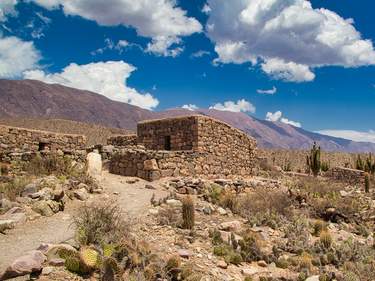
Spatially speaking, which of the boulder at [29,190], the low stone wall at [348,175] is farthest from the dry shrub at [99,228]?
the low stone wall at [348,175]

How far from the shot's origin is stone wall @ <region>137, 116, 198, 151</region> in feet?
51.0

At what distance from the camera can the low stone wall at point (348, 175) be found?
90.3ft

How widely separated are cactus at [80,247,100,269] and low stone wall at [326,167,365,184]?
24.8m

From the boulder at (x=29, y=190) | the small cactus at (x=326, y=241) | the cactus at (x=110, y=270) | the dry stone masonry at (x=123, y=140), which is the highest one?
the dry stone masonry at (x=123, y=140)

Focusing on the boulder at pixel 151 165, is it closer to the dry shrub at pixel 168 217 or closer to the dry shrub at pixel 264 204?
the dry shrub at pixel 264 204

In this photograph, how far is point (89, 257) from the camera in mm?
6305

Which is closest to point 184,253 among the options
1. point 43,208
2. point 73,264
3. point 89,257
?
point 89,257

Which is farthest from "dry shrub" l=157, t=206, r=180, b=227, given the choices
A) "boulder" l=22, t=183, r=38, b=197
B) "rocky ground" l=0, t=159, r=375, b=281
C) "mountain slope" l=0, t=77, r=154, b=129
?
"mountain slope" l=0, t=77, r=154, b=129

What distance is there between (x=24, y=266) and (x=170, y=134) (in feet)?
35.7

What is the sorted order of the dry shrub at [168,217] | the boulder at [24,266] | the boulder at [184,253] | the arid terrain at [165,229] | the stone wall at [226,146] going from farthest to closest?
the stone wall at [226,146] → the dry shrub at [168,217] → the boulder at [184,253] → the arid terrain at [165,229] → the boulder at [24,266]

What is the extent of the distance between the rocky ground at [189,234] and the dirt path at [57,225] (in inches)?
0.8

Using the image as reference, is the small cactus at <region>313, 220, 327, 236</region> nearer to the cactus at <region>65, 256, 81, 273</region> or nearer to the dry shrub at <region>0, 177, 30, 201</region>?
the cactus at <region>65, 256, 81, 273</region>

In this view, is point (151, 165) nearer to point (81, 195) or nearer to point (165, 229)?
point (81, 195)

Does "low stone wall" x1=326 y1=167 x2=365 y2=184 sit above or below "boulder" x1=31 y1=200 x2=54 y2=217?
above
